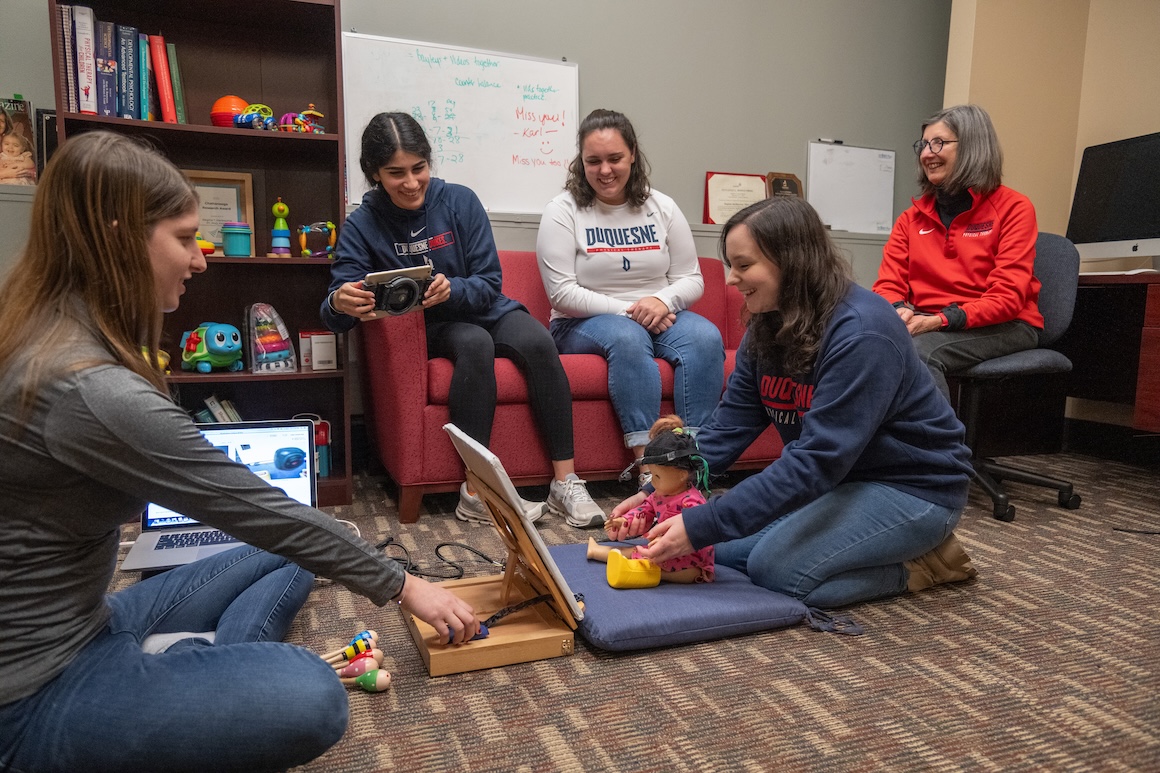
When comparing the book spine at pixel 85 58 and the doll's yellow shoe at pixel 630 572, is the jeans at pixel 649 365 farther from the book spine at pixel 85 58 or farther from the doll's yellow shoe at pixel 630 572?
the book spine at pixel 85 58

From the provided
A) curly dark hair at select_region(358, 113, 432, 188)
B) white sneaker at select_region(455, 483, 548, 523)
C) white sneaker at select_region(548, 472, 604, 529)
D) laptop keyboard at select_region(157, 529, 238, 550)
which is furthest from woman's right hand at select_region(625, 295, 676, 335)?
laptop keyboard at select_region(157, 529, 238, 550)

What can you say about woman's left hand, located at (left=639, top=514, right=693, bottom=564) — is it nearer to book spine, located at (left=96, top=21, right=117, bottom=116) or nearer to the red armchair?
the red armchair

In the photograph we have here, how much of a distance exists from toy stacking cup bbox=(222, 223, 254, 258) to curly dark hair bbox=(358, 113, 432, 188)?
1.68ft

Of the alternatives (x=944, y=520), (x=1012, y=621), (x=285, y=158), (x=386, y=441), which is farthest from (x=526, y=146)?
(x=1012, y=621)

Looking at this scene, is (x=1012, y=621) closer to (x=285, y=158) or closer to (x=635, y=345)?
(x=635, y=345)

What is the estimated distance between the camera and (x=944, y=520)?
1.53 meters

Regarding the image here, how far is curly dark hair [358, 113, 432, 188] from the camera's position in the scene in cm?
203

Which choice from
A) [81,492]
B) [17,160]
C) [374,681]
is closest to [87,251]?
[81,492]

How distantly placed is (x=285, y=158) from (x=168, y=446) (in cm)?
202

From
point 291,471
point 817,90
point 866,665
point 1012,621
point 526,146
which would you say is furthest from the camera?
point 817,90

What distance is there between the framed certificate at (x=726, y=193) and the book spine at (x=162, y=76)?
6.76ft

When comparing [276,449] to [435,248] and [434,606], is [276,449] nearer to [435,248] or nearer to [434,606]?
[435,248]

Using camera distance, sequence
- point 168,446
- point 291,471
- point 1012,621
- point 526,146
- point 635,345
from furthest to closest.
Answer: point 526,146, point 635,345, point 291,471, point 1012,621, point 168,446

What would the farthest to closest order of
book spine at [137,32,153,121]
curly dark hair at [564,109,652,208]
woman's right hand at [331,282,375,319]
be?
curly dark hair at [564,109,652,208], book spine at [137,32,153,121], woman's right hand at [331,282,375,319]
